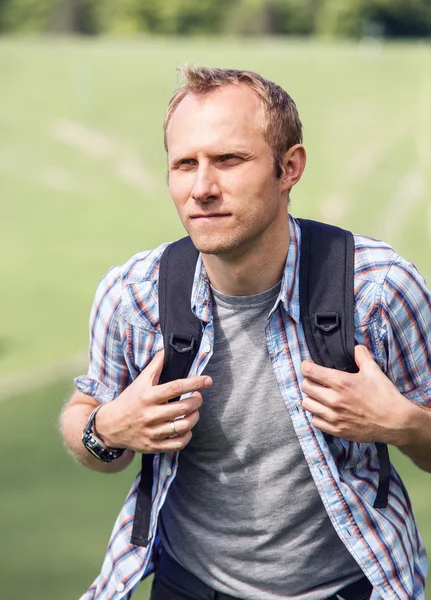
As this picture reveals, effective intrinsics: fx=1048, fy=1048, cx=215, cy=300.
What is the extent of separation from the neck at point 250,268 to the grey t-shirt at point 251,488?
31 mm

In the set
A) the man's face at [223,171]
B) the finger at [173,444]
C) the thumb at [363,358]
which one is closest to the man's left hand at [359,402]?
the thumb at [363,358]

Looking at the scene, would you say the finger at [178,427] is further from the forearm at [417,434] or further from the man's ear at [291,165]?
the man's ear at [291,165]

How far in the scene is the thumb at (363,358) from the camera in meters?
2.85

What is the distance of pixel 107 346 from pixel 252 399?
0.48 m

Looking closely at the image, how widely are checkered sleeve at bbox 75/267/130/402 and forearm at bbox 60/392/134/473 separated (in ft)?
0.17

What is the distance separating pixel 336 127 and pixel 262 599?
17.1m

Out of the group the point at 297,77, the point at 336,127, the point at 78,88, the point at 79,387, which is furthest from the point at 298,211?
the point at 79,387

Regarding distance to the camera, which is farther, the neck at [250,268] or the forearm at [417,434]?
the neck at [250,268]

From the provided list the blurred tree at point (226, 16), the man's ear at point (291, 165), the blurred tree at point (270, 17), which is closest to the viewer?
the man's ear at point (291, 165)

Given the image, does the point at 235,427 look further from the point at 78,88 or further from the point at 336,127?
the point at 78,88

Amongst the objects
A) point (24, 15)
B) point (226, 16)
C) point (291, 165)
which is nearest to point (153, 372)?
point (291, 165)

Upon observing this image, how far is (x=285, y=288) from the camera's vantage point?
3.07 meters

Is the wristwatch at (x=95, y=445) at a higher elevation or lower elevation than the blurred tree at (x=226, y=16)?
lower

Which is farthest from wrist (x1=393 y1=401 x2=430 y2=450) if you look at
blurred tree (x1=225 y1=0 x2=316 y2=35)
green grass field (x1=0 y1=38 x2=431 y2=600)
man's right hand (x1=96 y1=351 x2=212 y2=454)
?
blurred tree (x1=225 y1=0 x2=316 y2=35)
